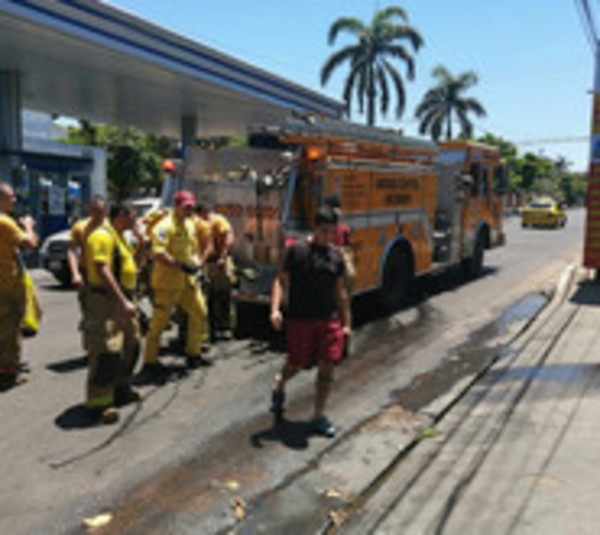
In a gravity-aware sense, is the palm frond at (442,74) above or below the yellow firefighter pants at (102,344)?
above

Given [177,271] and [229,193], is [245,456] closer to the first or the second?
[177,271]

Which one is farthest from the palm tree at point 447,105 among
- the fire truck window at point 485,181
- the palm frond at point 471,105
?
the fire truck window at point 485,181

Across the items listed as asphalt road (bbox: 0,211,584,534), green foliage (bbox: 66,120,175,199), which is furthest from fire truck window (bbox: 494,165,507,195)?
green foliage (bbox: 66,120,175,199)

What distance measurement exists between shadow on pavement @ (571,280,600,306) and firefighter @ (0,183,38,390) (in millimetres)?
8386

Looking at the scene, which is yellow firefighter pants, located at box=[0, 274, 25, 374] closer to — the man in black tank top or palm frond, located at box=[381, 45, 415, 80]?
the man in black tank top

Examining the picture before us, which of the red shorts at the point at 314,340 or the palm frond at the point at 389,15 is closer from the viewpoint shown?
the red shorts at the point at 314,340

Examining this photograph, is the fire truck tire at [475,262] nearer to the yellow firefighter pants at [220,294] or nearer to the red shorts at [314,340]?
the yellow firefighter pants at [220,294]

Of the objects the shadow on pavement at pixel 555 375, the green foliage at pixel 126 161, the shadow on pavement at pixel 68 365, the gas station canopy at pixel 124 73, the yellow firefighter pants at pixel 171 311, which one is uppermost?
the gas station canopy at pixel 124 73

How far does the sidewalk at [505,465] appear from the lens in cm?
346

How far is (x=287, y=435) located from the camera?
4.67 metres

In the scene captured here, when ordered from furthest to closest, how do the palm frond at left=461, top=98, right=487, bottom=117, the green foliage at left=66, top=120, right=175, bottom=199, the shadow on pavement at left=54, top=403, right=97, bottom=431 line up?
the palm frond at left=461, top=98, right=487, bottom=117 < the green foliage at left=66, top=120, right=175, bottom=199 < the shadow on pavement at left=54, top=403, right=97, bottom=431

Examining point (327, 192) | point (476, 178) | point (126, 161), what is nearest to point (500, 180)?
point (476, 178)

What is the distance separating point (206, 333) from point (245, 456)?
8.19 feet

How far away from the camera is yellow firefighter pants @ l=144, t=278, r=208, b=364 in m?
5.89
